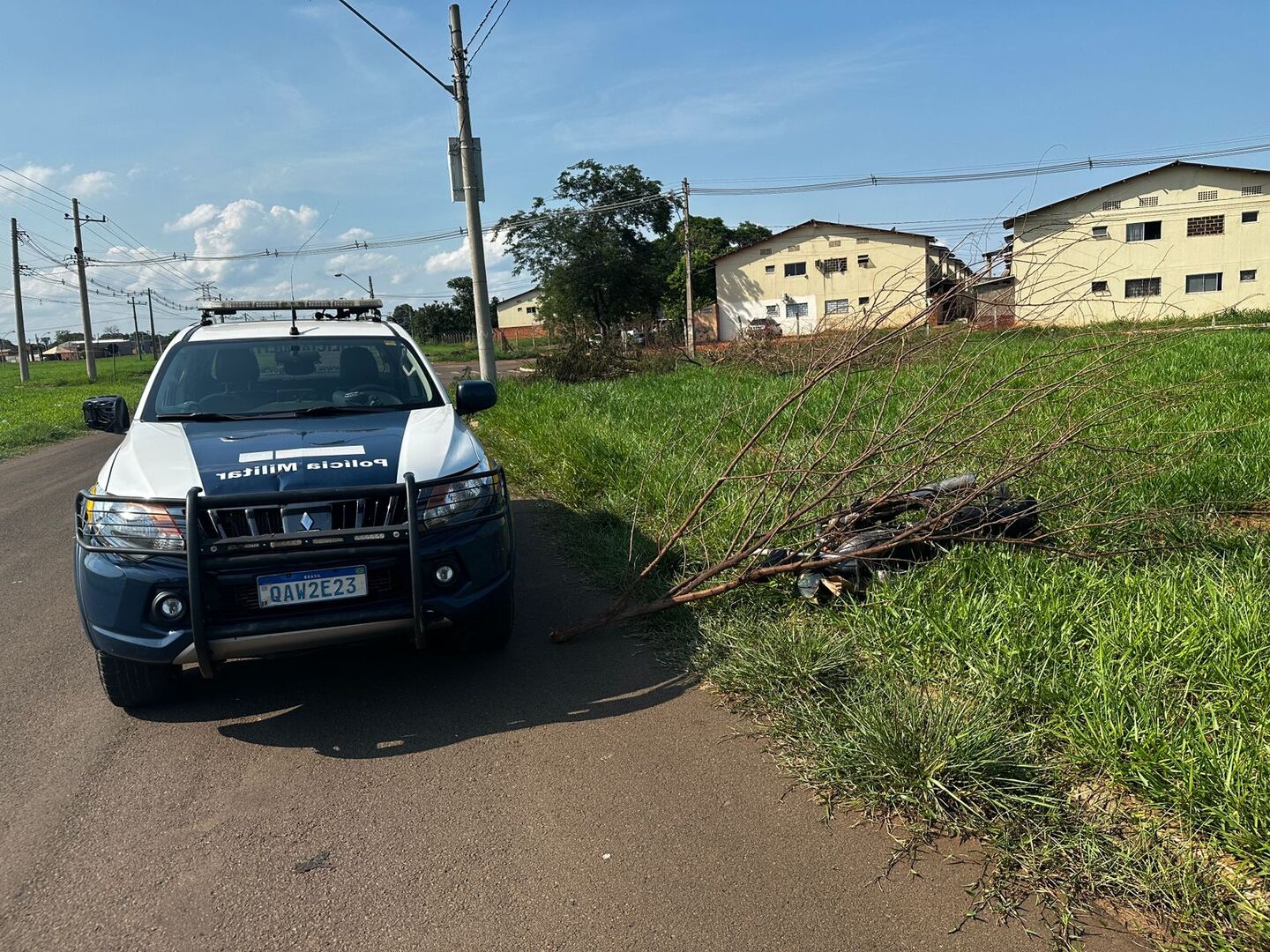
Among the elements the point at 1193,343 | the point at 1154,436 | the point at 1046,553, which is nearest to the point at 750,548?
the point at 1046,553

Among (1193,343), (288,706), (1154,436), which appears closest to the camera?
(288,706)

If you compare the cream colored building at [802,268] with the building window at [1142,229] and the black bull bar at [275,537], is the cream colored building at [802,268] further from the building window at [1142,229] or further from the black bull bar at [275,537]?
the black bull bar at [275,537]

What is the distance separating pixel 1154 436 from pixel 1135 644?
3885 millimetres

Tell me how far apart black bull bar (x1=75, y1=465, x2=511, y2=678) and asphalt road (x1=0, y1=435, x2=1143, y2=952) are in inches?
20.4

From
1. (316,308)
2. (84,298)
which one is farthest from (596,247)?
(316,308)

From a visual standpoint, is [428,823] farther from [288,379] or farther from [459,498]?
[288,379]

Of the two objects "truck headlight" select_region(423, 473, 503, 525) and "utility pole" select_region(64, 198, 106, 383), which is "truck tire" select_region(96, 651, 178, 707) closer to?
"truck headlight" select_region(423, 473, 503, 525)

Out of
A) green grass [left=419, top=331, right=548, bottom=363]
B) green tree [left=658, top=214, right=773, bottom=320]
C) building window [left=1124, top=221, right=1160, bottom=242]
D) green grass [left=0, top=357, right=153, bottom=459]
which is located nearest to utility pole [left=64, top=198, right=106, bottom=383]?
green grass [left=0, top=357, right=153, bottom=459]

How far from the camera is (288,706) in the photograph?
404cm

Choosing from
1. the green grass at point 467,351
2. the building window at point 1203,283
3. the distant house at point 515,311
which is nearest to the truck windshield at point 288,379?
the green grass at point 467,351

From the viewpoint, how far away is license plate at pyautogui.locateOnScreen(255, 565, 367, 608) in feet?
11.8

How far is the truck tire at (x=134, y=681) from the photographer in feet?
12.6

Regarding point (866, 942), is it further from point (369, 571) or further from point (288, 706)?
point (288, 706)

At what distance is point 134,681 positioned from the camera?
391 centimetres
